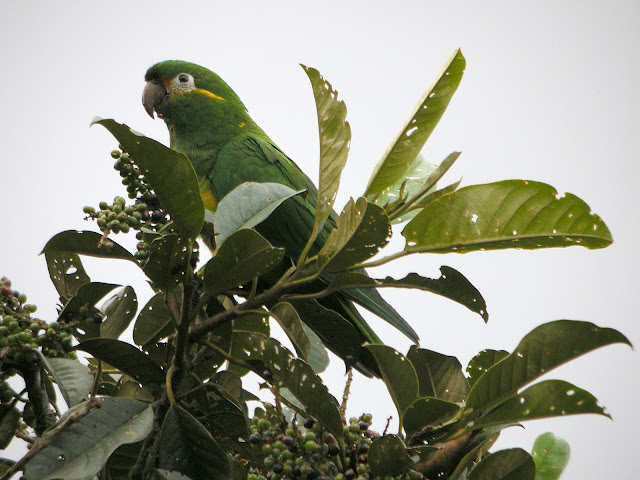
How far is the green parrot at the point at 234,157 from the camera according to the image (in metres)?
1.78

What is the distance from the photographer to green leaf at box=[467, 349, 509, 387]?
3.90 feet

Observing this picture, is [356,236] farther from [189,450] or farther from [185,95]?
[185,95]

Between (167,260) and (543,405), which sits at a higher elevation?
(167,260)

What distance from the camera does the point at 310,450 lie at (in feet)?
3.07

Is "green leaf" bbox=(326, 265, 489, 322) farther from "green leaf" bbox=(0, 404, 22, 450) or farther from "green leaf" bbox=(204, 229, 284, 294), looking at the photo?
"green leaf" bbox=(0, 404, 22, 450)

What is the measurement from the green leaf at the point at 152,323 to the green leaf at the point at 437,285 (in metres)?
0.36

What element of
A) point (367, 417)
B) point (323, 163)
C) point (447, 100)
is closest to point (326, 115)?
point (323, 163)

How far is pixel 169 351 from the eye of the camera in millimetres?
1166

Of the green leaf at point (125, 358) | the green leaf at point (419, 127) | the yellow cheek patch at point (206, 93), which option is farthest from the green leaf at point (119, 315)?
the yellow cheek patch at point (206, 93)

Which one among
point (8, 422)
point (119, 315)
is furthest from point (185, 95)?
point (8, 422)

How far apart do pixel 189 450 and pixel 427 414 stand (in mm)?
382

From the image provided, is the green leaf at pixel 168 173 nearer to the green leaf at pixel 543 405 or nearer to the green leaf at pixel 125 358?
the green leaf at pixel 125 358

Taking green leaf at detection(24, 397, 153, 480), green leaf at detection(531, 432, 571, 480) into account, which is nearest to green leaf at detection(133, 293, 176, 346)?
green leaf at detection(24, 397, 153, 480)

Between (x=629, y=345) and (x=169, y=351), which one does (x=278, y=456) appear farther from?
(x=629, y=345)
